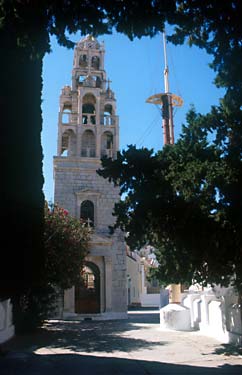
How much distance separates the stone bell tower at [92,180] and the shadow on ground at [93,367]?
527 inches

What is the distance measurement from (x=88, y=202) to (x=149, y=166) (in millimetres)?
15430

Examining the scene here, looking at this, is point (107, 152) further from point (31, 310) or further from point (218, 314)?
point (218, 314)

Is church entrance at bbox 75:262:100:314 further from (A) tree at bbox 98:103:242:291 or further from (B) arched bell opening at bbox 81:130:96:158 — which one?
(A) tree at bbox 98:103:242:291

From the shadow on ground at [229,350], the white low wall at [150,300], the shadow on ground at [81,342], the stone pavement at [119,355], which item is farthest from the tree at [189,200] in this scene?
the white low wall at [150,300]

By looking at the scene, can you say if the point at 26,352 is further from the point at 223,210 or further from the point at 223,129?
the point at 223,129

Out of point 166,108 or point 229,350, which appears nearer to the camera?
point 229,350

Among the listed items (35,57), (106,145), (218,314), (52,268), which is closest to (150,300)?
(106,145)

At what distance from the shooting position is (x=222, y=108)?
9477 millimetres

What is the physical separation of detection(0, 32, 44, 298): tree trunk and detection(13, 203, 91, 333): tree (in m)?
5.57

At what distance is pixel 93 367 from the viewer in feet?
27.8

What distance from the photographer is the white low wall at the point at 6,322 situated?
492 inches

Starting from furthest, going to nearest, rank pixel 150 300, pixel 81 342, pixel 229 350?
1. pixel 150 300
2. pixel 81 342
3. pixel 229 350

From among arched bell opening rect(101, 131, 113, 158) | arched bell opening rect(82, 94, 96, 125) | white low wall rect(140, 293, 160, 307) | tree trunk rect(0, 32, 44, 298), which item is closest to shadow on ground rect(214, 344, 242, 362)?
tree trunk rect(0, 32, 44, 298)

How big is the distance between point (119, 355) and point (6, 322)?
483 centimetres
